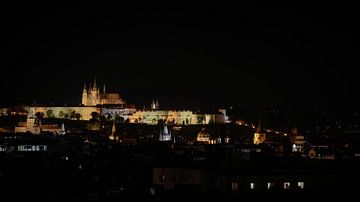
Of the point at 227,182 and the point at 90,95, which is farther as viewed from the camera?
the point at 90,95

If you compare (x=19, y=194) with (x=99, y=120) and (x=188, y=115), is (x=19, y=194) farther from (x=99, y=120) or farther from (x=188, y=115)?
(x=188, y=115)

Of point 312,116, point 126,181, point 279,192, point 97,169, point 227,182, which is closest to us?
point 279,192

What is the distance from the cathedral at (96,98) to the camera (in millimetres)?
151913

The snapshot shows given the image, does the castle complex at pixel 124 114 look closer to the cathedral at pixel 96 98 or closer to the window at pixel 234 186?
the cathedral at pixel 96 98

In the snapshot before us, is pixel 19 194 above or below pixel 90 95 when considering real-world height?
below

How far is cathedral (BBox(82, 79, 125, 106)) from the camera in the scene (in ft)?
498

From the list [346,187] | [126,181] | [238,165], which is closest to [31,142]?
[126,181]

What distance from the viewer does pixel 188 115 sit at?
14150 cm

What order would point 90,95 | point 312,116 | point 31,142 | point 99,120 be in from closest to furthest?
1. point 31,142
2. point 99,120
3. point 312,116
4. point 90,95

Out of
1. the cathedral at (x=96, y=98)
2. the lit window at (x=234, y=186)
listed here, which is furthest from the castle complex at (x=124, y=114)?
the lit window at (x=234, y=186)

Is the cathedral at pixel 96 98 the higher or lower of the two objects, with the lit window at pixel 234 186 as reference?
higher

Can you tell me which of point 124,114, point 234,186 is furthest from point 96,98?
point 234,186

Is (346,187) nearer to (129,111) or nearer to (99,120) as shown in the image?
(99,120)

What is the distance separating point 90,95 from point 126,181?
12935 centimetres
